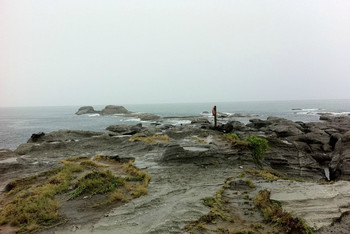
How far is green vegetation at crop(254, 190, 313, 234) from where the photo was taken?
20.0 ft

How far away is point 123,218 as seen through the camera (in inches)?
297

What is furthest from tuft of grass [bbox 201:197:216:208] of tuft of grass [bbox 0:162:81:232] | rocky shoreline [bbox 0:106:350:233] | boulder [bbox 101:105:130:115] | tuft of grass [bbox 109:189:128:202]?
boulder [bbox 101:105:130:115]

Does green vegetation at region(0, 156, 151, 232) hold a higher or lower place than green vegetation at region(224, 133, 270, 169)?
lower

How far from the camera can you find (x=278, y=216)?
692cm

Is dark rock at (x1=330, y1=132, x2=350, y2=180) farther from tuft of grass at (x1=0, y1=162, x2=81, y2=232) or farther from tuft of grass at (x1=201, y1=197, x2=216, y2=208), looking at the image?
tuft of grass at (x1=0, y1=162, x2=81, y2=232)

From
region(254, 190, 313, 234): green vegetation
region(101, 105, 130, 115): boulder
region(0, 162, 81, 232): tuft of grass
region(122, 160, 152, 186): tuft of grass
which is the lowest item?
region(122, 160, 152, 186): tuft of grass

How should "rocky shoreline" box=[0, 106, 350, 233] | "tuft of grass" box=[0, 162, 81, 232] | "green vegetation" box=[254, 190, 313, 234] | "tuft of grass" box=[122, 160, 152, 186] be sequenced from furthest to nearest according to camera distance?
"tuft of grass" box=[122, 160, 152, 186] < "tuft of grass" box=[0, 162, 81, 232] < "rocky shoreline" box=[0, 106, 350, 233] < "green vegetation" box=[254, 190, 313, 234]

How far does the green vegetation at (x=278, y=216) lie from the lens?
611 cm

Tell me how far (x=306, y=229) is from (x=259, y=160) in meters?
10.1

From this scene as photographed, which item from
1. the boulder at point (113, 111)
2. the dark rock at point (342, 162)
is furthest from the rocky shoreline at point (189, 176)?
the boulder at point (113, 111)

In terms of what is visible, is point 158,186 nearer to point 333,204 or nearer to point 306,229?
point 306,229

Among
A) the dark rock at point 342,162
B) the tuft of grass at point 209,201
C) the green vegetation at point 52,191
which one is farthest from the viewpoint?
the dark rock at point 342,162

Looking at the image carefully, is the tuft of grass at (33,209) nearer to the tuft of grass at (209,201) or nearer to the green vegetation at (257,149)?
the tuft of grass at (209,201)

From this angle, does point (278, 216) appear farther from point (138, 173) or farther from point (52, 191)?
point (52, 191)
